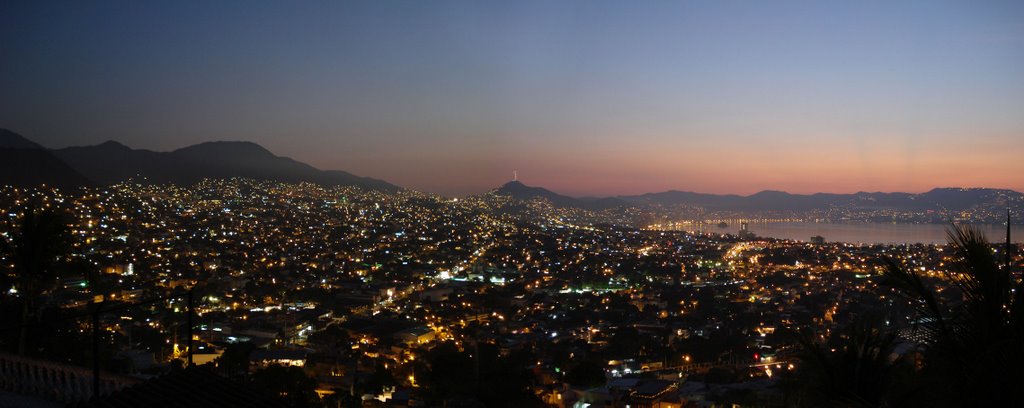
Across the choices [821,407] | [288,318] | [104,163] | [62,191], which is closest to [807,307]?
[288,318]

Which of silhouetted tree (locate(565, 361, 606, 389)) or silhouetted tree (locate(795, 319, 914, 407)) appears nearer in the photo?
silhouetted tree (locate(795, 319, 914, 407))

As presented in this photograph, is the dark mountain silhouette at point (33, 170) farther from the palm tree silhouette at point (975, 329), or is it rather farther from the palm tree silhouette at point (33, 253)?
the palm tree silhouette at point (975, 329)

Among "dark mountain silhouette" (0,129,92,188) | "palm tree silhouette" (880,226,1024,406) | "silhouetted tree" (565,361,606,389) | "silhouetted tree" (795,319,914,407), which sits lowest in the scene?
"silhouetted tree" (565,361,606,389)

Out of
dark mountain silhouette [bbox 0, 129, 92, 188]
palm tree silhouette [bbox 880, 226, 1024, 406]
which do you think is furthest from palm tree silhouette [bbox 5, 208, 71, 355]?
dark mountain silhouette [bbox 0, 129, 92, 188]

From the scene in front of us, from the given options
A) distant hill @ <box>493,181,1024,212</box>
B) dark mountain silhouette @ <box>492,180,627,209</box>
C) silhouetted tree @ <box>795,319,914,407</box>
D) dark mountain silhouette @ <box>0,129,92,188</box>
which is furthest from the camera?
dark mountain silhouette @ <box>492,180,627,209</box>

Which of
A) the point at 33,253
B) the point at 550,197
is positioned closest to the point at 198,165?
the point at 550,197

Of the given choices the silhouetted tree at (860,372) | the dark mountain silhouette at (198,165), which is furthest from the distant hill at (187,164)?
the silhouetted tree at (860,372)

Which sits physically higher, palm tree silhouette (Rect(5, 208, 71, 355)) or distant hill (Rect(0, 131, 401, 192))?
distant hill (Rect(0, 131, 401, 192))

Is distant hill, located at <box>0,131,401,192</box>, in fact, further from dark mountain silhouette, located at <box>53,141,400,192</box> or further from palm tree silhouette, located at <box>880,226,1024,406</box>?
palm tree silhouette, located at <box>880,226,1024,406</box>
